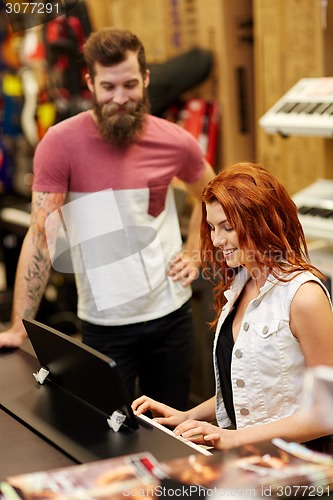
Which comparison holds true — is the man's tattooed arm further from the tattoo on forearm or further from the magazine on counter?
the magazine on counter

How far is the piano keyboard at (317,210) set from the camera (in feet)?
10.2

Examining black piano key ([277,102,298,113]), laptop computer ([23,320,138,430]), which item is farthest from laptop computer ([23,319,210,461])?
black piano key ([277,102,298,113])

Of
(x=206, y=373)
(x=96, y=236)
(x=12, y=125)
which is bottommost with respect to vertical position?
(x=206, y=373)

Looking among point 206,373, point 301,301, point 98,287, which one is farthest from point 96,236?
point 206,373

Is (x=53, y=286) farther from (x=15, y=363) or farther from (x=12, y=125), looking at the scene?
(x=15, y=363)

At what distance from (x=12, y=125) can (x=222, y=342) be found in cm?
369

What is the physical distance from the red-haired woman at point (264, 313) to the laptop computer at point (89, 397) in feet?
0.46

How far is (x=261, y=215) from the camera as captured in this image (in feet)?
6.34

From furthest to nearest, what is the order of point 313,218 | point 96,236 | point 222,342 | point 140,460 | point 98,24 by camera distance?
point 98,24, point 313,218, point 96,236, point 222,342, point 140,460

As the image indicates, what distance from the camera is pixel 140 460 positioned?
1478mm

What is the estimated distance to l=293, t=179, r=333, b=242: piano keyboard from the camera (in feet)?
10.2

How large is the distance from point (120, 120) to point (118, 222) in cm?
32

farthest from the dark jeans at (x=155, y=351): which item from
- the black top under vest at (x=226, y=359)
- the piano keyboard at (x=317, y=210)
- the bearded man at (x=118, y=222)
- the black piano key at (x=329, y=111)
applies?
the black piano key at (x=329, y=111)

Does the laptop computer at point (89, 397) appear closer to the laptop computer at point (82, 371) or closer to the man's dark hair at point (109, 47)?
the laptop computer at point (82, 371)
